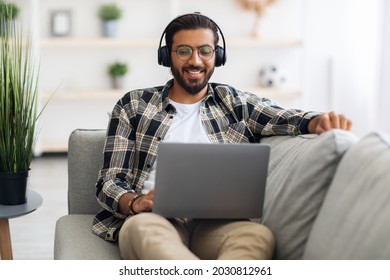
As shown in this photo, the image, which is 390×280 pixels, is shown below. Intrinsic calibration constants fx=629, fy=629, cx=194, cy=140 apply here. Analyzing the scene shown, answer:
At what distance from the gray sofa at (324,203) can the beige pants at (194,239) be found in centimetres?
7

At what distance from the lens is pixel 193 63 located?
78.5 inches

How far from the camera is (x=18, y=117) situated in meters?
2.02

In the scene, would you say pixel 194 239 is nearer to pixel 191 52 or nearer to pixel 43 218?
pixel 191 52

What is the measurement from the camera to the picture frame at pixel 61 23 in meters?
5.09

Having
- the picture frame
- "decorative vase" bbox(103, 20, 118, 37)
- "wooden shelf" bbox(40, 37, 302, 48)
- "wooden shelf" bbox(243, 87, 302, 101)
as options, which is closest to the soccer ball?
"wooden shelf" bbox(243, 87, 302, 101)

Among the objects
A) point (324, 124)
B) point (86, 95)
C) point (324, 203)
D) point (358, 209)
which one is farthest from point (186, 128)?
point (86, 95)

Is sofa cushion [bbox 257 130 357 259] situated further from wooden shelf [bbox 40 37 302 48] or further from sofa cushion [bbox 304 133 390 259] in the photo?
wooden shelf [bbox 40 37 302 48]

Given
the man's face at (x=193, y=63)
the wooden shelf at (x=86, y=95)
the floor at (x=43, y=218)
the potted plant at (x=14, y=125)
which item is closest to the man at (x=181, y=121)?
the man's face at (x=193, y=63)

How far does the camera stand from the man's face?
200 centimetres

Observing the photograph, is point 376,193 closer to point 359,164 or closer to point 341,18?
point 359,164

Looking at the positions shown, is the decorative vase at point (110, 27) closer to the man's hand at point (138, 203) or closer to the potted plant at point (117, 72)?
the potted plant at point (117, 72)
